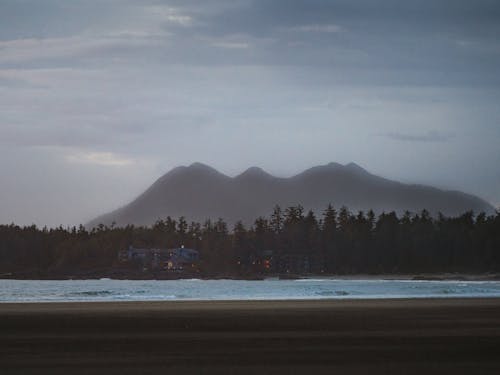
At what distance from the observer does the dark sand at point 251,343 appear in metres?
23.2

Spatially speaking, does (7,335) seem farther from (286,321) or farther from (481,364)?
(481,364)

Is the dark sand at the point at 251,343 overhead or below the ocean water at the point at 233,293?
below

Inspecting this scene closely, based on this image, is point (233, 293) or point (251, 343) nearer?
point (251, 343)

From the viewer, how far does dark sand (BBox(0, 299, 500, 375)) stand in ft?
76.3

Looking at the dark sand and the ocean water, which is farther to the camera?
the ocean water

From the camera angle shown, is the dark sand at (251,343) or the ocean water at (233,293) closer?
the dark sand at (251,343)

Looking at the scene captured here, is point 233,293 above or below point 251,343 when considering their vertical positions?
above

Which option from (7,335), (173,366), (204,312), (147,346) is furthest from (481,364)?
(204,312)

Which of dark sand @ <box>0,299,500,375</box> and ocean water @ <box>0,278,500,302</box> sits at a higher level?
ocean water @ <box>0,278,500,302</box>

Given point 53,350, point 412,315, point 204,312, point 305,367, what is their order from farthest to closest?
point 204,312 → point 412,315 → point 53,350 → point 305,367

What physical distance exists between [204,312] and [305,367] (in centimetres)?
2515

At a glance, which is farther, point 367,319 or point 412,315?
point 412,315

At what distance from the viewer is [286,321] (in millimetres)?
40031

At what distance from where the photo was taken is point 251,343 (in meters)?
29.5
